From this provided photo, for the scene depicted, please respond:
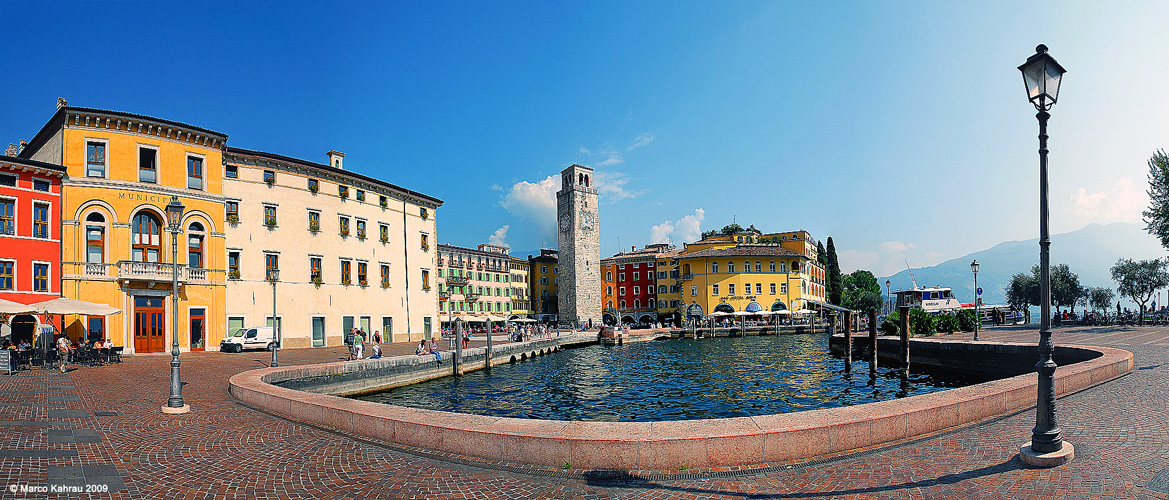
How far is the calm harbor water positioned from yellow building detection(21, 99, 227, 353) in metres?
15.8

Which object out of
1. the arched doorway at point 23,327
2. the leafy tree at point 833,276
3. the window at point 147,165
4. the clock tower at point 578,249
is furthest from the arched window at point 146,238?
the leafy tree at point 833,276

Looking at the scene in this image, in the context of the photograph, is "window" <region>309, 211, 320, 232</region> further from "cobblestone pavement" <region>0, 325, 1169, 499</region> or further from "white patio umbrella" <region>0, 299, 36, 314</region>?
"cobblestone pavement" <region>0, 325, 1169, 499</region>

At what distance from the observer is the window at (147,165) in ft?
101

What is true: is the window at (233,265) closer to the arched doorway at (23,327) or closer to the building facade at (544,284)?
the arched doorway at (23,327)

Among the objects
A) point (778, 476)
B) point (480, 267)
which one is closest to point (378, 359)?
point (778, 476)

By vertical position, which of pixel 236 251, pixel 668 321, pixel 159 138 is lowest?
pixel 668 321

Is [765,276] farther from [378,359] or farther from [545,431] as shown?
[545,431]

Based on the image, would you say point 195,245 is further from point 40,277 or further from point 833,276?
point 833,276

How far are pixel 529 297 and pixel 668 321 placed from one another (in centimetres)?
2382

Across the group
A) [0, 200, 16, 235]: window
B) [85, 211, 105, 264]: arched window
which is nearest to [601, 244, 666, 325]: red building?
[85, 211, 105, 264]: arched window

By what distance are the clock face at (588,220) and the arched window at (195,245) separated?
58.7 m

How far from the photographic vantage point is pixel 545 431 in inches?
306

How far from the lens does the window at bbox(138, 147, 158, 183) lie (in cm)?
3064

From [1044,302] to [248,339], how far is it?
36.2 meters
